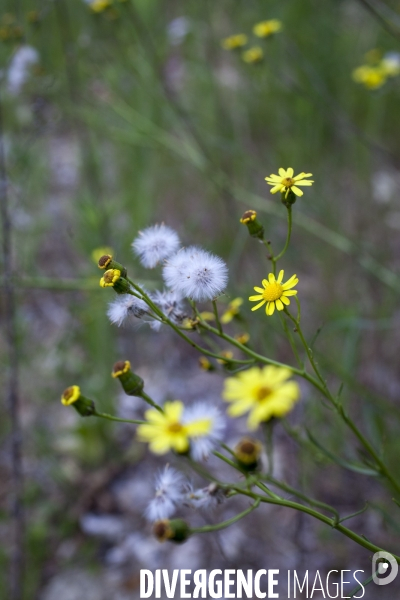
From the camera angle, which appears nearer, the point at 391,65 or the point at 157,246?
the point at 157,246

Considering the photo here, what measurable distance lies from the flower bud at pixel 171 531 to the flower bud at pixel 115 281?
1.15 feet

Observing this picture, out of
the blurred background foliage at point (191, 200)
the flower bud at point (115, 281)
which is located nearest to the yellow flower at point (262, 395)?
the flower bud at point (115, 281)

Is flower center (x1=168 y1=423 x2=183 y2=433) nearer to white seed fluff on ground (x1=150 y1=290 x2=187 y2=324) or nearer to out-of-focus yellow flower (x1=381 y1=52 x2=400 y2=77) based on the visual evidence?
white seed fluff on ground (x1=150 y1=290 x2=187 y2=324)

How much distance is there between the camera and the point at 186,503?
2.80 ft

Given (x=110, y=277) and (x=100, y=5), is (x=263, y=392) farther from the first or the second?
(x=100, y=5)

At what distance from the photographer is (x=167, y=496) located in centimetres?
87

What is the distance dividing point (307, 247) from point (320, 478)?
3.95ft

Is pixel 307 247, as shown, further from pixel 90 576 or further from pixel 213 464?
pixel 90 576

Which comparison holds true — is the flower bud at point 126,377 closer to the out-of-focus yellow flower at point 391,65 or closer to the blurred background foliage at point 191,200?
the blurred background foliage at point 191,200

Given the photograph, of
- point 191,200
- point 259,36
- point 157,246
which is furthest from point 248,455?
point 191,200

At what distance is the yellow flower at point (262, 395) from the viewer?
705 millimetres

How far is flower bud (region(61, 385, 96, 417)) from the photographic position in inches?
34.2

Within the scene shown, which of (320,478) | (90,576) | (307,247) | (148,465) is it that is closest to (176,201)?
(307,247)

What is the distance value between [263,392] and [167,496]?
0.27 metres
